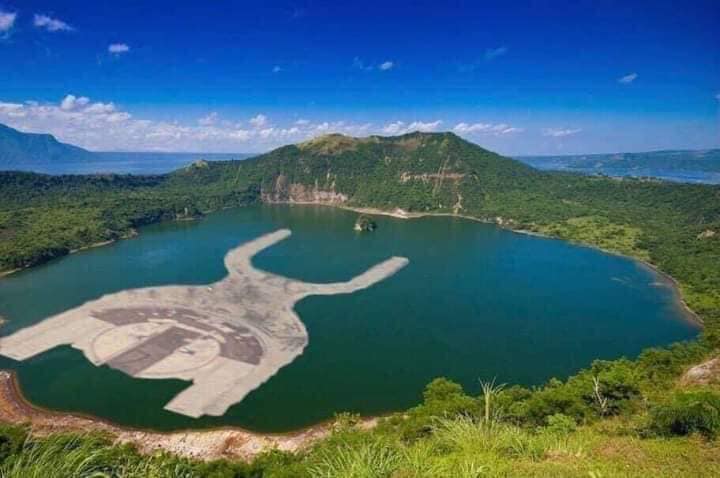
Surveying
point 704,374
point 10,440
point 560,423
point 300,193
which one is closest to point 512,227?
point 300,193

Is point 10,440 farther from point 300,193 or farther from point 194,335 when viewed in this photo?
point 300,193

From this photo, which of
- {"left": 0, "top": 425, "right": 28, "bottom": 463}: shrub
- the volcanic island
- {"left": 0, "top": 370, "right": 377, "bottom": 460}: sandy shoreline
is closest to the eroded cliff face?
the volcanic island

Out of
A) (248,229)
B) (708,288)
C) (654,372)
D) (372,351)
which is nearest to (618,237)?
(708,288)

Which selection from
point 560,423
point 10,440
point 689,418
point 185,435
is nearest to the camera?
point 689,418

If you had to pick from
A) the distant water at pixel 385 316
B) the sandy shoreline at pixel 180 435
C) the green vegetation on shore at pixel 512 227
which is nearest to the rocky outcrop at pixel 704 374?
the green vegetation on shore at pixel 512 227

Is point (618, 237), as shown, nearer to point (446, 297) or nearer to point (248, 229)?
point (446, 297)

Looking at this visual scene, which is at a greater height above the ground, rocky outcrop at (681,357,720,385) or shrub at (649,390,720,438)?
shrub at (649,390,720,438)

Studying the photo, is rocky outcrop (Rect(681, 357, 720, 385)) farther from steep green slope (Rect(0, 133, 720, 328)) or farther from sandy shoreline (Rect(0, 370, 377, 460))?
steep green slope (Rect(0, 133, 720, 328))
